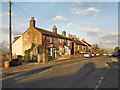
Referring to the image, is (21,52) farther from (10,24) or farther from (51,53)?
(10,24)

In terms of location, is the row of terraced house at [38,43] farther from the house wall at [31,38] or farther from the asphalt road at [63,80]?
the asphalt road at [63,80]

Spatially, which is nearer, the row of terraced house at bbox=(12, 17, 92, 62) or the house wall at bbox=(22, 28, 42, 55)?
the row of terraced house at bbox=(12, 17, 92, 62)

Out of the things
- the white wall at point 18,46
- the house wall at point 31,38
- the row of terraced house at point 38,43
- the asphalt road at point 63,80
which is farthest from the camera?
the white wall at point 18,46

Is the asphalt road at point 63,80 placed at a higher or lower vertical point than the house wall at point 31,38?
lower

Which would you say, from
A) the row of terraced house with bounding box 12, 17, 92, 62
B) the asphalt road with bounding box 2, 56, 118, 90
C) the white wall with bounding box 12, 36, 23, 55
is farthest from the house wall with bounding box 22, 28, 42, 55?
the asphalt road with bounding box 2, 56, 118, 90

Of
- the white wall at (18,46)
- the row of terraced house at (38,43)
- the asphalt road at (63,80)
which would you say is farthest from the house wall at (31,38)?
the asphalt road at (63,80)

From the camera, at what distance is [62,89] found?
238 inches

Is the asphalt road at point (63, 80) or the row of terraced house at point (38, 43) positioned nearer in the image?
the asphalt road at point (63, 80)

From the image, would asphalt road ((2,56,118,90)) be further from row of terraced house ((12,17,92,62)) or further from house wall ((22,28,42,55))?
house wall ((22,28,42,55))

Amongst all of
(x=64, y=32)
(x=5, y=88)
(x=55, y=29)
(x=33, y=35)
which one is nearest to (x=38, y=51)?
(x=33, y=35)

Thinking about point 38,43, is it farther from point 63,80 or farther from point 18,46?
point 63,80

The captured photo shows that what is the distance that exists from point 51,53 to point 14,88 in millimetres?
29686

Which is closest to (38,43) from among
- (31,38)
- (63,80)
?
(31,38)

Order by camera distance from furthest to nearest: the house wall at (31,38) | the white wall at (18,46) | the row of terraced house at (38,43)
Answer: the white wall at (18,46), the house wall at (31,38), the row of terraced house at (38,43)
